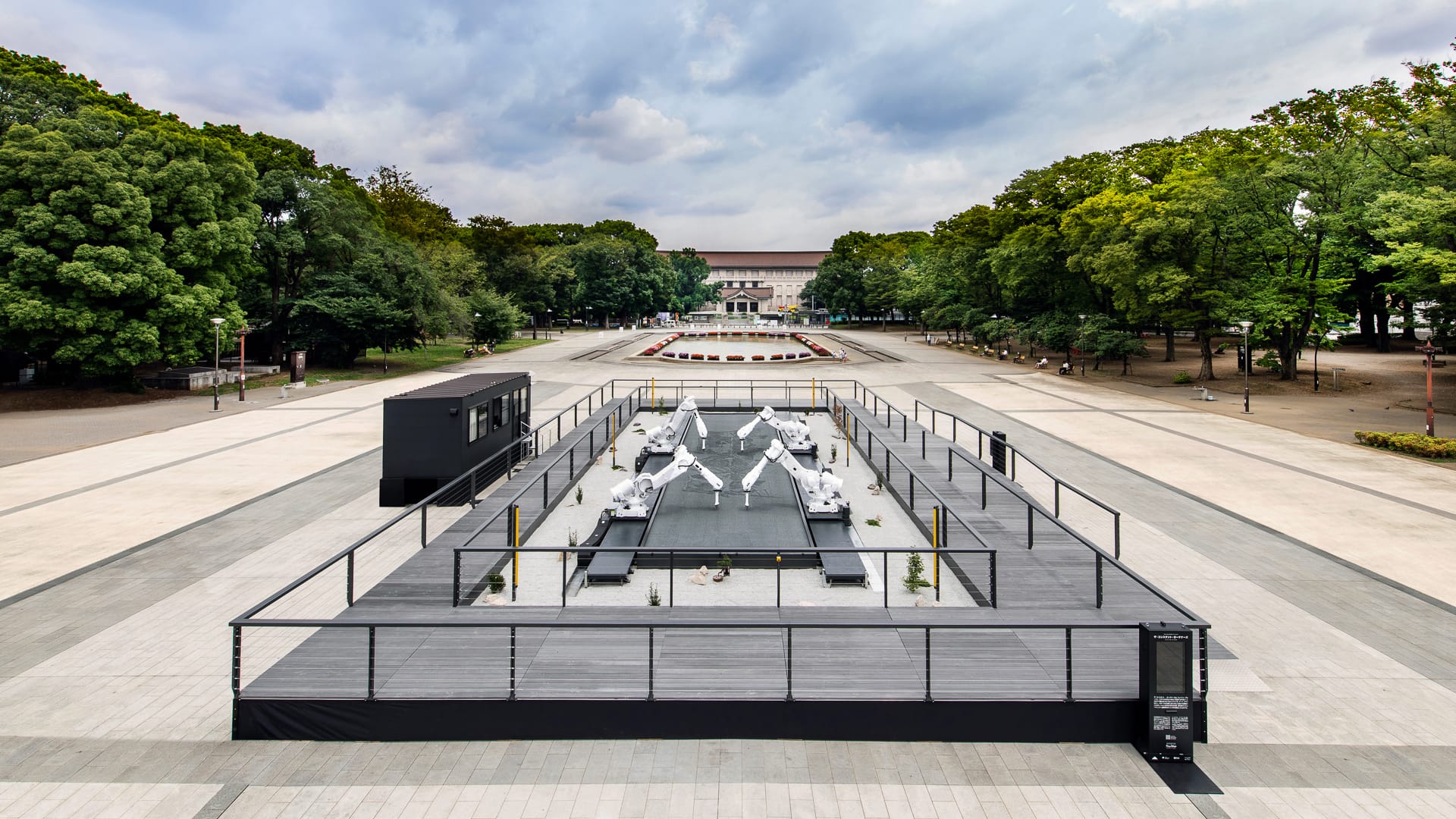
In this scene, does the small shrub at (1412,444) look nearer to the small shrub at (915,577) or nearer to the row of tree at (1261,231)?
the row of tree at (1261,231)

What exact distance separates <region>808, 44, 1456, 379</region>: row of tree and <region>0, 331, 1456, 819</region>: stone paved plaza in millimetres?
10669

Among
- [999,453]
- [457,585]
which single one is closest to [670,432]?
[999,453]

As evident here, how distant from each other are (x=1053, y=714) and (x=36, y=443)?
26.5 m

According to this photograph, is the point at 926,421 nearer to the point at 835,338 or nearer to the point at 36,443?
the point at 36,443

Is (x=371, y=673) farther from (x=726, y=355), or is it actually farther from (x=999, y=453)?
(x=726, y=355)

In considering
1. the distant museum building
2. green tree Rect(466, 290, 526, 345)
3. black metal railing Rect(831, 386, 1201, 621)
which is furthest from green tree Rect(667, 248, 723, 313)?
black metal railing Rect(831, 386, 1201, 621)

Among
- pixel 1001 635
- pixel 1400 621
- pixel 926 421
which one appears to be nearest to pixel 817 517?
pixel 1001 635

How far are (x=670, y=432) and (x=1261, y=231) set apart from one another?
28.3 meters

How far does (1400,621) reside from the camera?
31.4 ft

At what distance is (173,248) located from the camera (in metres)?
29.1

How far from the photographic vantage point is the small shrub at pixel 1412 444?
62.7ft

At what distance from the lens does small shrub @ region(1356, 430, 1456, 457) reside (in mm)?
19109

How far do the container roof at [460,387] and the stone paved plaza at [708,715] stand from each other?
241 cm

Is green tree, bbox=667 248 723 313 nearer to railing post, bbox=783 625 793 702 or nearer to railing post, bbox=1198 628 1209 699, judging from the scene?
railing post, bbox=783 625 793 702
